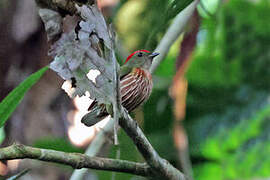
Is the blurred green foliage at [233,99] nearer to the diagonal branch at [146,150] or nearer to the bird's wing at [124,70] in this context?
the bird's wing at [124,70]

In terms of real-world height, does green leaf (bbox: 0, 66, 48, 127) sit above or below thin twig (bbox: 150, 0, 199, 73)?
below

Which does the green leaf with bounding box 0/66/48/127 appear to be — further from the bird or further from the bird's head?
the bird's head

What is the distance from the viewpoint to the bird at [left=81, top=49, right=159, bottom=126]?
201 cm

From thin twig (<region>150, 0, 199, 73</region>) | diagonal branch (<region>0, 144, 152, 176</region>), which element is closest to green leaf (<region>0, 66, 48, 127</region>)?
diagonal branch (<region>0, 144, 152, 176</region>)


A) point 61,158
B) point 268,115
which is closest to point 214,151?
point 268,115

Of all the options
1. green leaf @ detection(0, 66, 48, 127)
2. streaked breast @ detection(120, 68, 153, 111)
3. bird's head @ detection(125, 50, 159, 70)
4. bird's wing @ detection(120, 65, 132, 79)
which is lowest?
green leaf @ detection(0, 66, 48, 127)

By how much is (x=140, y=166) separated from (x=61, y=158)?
1.13ft

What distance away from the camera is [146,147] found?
1.55 meters

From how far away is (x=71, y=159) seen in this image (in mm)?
1395

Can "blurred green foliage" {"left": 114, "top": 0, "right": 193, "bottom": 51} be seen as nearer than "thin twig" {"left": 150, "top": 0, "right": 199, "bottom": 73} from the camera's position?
No

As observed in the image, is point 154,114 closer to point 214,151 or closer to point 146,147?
point 214,151

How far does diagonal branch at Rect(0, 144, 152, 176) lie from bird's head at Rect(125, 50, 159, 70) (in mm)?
992

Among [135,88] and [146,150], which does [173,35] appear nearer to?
[135,88]

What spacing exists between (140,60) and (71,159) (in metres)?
1.28
